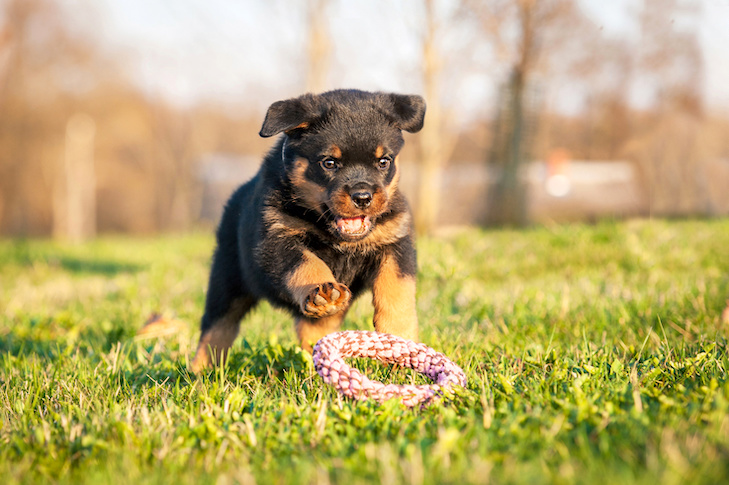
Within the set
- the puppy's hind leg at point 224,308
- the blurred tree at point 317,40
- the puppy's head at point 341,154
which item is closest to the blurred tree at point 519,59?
the blurred tree at point 317,40

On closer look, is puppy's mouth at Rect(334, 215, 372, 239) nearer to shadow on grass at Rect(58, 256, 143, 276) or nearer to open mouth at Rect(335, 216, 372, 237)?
open mouth at Rect(335, 216, 372, 237)

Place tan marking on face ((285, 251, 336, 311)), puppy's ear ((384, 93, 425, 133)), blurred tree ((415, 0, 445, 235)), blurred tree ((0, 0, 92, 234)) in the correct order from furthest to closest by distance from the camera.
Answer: blurred tree ((0, 0, 92, 234)), blurred tree ((415, 0, 445, 235)), puppy's ear ((384, 93, 425, 133)), tan marking on face ((285, 251, 336, 311))

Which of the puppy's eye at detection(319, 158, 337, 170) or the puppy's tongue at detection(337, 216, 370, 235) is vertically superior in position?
the puppy's eye at detection(319, 158, 337, 170)

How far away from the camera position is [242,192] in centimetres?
341

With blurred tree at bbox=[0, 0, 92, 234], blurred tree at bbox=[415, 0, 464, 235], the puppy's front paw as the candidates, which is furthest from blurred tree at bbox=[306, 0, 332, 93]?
blurred tree at bbox=[0, 0, 92, 234]

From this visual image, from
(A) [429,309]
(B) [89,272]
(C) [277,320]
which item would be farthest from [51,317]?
(B) [89,272]

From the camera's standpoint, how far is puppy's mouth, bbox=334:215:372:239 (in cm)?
266

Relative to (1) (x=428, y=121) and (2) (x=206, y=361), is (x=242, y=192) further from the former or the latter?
(1) (x=428, y=121)

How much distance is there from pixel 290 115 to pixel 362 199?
0.54m

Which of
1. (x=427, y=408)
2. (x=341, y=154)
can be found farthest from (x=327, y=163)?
(x=427, y=408)

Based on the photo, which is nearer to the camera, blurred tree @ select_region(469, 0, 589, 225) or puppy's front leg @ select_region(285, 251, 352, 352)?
puppy's front leg @ select_region(285, 251, 352, 352)

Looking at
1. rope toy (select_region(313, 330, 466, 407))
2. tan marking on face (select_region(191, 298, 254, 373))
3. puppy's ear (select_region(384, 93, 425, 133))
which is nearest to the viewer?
rope toy (select_region(313, 330, 466, 407))

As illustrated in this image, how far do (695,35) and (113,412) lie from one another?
8096 mm

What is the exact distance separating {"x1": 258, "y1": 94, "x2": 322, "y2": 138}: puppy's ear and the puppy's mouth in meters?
0.48
